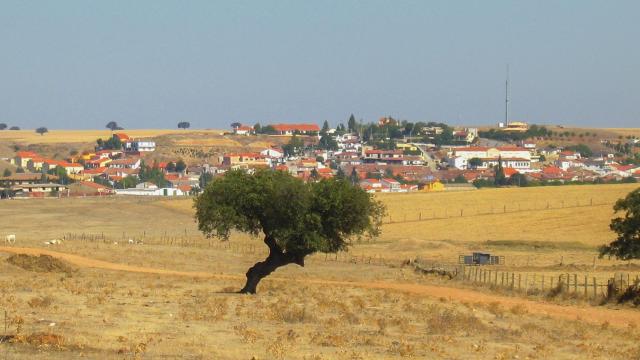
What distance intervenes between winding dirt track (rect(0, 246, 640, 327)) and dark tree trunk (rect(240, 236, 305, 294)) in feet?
20.8

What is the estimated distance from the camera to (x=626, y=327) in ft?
131

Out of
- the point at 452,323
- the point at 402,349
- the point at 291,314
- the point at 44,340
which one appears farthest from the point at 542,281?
the point at 44,340

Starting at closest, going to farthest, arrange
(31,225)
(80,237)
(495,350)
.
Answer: (495,350) < (80,237) < (31,225)

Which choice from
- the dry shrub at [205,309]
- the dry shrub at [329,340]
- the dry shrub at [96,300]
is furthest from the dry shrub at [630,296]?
the dry shrub at [96,300]

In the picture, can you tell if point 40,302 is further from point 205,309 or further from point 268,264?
point 268,264

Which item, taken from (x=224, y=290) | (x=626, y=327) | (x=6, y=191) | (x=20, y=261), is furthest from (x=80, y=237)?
(x=6, y=191)

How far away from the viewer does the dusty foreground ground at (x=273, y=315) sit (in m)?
28.8

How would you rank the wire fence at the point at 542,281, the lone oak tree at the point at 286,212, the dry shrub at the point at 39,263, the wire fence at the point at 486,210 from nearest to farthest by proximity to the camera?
the lone oak tree at the point at 286,212 → the wire fence at the point at 542,281 → the dry shrub at the point at 39,263 → the wire fence at the point at 486,210

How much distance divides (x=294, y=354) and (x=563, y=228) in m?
A: 80.6

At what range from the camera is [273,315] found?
3719 centimetres

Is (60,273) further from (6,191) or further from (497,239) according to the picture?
(6,191)

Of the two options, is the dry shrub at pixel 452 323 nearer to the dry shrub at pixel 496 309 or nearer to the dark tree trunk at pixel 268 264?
the dry shrub at pixel 496 309

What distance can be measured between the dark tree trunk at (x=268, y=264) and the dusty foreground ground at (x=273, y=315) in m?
0.81

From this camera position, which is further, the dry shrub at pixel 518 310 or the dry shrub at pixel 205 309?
the dry shrub at pixel 518 310
